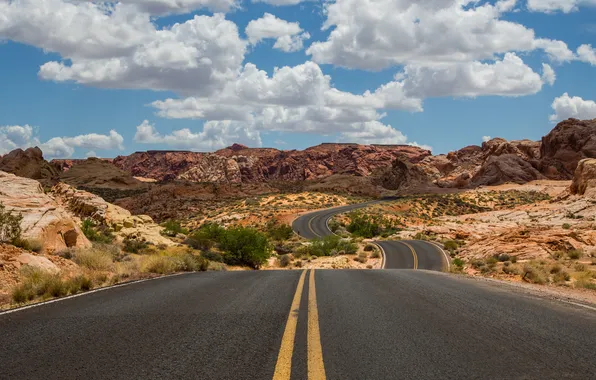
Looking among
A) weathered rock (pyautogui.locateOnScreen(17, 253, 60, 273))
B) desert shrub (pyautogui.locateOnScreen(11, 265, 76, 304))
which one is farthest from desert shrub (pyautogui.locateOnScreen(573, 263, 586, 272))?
weathered rock (pyautogui.locateOnScreen(17, 253, 60, 273))

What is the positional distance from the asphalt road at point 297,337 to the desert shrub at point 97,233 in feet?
58.6

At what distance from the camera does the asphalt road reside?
14.3ft

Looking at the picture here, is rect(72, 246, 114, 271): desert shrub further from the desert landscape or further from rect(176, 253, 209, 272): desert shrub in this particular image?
rect(176, 253, 209, 272): desert shrub

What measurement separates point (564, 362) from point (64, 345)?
554 cm

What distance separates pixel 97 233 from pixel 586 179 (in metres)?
55.6

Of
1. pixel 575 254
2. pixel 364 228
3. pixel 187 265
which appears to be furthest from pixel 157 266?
pixel 364 228

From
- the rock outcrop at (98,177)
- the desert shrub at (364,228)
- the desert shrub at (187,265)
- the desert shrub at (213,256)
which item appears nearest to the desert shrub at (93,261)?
the desert shrub at (187,265)

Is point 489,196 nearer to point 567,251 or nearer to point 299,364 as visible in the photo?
point 567,251

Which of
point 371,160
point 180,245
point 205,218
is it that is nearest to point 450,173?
point 371,160

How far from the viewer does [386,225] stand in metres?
65.5

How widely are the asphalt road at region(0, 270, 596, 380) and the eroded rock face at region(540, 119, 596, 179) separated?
104m

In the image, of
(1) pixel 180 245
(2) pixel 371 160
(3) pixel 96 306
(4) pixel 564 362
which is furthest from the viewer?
(2) pixel 371 160

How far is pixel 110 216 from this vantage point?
34844 mm

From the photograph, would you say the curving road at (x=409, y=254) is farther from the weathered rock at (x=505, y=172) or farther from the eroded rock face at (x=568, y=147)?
the eroded rock face at (x=568, y=147)
